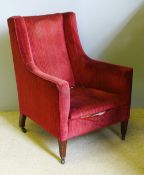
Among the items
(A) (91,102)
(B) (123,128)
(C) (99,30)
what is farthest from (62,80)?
(C) (99,30)

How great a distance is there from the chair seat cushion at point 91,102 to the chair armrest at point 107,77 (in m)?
0.07

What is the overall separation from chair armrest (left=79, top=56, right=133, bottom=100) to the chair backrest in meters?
0.14

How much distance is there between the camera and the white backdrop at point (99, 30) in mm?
2717

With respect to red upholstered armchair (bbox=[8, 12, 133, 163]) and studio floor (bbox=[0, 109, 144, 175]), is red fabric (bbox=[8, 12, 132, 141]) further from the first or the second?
studio floor (bbox=[0, 109, 144, 175])

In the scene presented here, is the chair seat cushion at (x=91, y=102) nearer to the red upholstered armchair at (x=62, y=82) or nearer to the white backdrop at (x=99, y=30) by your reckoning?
the red upholstered armchair at (x=62, y=82)

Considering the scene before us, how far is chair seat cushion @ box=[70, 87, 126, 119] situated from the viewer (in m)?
2.04

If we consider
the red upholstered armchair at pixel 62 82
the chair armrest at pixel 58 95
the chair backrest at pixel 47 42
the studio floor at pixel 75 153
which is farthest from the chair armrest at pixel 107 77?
the chair armrest at pixel 58 95

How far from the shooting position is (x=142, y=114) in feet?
9.37

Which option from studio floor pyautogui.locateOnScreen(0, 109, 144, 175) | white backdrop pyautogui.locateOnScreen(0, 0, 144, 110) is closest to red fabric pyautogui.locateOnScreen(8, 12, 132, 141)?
studio floor pyautogui.locateOnScreen(0, 109, 144, 175)

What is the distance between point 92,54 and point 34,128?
891 millimetres

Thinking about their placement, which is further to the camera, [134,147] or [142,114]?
[142,114]

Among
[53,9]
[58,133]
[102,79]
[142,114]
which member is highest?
[53,9]

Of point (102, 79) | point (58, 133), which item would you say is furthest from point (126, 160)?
point (102, 79)

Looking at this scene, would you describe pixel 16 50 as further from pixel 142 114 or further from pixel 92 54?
pixel 142 114
